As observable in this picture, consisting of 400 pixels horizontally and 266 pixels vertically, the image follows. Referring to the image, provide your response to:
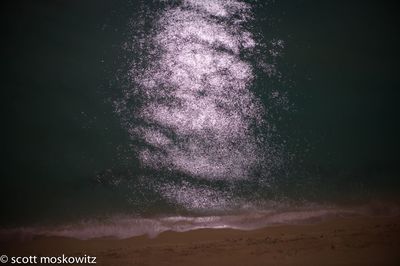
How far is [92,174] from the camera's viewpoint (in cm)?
528

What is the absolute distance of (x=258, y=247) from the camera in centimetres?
468

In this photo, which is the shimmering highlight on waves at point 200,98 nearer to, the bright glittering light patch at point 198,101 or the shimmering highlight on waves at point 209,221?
the bright glittering light patch at point 198,101

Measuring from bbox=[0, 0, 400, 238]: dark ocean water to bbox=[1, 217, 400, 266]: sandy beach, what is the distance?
20 centimetres

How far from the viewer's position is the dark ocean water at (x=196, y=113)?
16.8 ft

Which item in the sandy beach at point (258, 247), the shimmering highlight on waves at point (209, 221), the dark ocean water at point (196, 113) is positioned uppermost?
the dark ocean water at point (196, 113)

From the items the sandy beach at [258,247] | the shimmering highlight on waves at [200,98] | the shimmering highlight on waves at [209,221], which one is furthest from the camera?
the shimmering highlight on waves at [200,98]

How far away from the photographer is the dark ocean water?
5133 mm

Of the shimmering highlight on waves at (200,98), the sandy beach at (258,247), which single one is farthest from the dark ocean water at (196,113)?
the sandy beach at (258,247)

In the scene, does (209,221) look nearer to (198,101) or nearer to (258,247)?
(258,247)

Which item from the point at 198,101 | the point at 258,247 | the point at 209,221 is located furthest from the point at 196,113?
the point at 258,247

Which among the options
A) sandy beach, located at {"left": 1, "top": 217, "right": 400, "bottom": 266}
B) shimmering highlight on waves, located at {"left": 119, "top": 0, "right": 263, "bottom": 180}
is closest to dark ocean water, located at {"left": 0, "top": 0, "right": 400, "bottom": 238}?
shimmering highlight on waves, located at {"left": 119, "top": 0, "right": 263, "bottom": 180}

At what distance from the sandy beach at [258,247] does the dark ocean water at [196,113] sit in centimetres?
20

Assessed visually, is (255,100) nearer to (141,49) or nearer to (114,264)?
(141,49)

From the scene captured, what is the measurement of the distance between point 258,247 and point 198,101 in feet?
7.62
